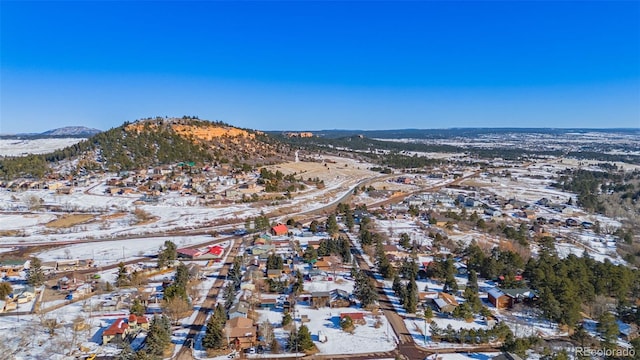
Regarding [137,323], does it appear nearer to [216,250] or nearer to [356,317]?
[356,317]

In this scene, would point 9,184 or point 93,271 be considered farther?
point 9,184

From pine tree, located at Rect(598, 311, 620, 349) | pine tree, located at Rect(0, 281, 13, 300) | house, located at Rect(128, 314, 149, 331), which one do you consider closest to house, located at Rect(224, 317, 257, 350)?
house, located at Rect(128, 314, 149, 331)

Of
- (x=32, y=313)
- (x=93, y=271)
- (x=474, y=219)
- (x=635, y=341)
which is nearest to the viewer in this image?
(x=635, y=341)

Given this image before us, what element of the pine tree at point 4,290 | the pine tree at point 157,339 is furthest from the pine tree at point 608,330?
the pine tree at point 4,290

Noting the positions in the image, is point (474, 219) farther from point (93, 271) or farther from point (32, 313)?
point (32, 313)

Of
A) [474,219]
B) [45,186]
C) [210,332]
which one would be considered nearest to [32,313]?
[210,332]

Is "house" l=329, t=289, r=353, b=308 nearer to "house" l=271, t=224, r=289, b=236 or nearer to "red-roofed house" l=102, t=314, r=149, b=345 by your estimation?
"red-roofed house" l=102, t=314, r=149, b=345
